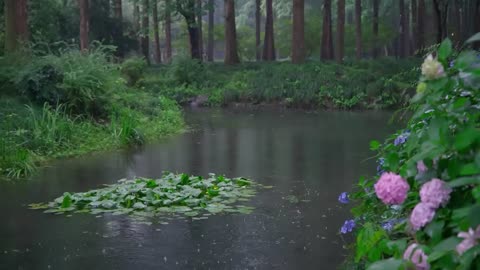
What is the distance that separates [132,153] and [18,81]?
323 cm

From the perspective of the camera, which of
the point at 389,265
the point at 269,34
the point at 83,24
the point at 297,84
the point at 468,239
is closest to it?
the point at 468,239

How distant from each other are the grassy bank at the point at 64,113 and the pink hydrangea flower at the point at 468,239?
8.74m

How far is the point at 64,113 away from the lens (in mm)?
14164

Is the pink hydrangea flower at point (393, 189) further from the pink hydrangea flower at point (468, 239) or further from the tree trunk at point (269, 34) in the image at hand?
the tree trunk at point (269, 34)

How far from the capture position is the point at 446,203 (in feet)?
9.26

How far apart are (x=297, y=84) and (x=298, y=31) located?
4.97 meters

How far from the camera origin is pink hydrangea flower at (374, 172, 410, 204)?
10.1 feet

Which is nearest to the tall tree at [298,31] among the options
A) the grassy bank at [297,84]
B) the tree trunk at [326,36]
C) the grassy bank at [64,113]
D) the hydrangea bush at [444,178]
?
the grassy bank at [297,84]

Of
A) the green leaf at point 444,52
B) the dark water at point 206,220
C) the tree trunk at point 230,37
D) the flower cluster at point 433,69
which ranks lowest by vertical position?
the dark water at point 206,220

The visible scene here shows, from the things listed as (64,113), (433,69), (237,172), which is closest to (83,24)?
(64,113)

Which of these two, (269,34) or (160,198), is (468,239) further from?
(269,34)

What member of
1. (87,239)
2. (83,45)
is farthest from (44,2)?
(87,239)

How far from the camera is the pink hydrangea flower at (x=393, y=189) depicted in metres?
3.09

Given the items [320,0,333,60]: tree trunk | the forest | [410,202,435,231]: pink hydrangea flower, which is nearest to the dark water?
the forest
